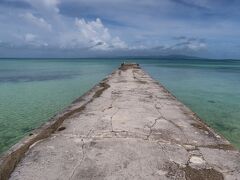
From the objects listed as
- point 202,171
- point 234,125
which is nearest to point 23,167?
point 202,171

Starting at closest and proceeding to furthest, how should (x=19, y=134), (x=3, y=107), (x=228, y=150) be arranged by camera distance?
(x=228, y=150) → (x=19, y=134) → (x=3, y=107)

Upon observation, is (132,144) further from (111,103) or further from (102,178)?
(111,103)

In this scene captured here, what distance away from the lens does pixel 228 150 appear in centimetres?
349

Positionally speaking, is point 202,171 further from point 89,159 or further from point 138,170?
point 89,159

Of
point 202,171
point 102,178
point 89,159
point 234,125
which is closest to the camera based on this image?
point 102,178

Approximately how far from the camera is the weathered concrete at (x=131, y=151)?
2.81 metres

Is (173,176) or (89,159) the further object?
(89,159)

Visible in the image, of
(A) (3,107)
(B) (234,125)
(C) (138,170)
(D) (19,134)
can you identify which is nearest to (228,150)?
(C) (138,170)

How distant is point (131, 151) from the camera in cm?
335

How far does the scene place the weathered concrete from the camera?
2807mm

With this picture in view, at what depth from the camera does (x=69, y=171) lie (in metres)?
2.81

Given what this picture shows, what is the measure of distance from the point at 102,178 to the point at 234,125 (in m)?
5.63

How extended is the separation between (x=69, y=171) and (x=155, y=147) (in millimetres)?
1214

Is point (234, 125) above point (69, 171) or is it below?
below
